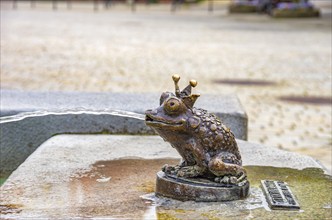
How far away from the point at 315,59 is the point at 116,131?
36.3 ft

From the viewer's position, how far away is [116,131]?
686 cm

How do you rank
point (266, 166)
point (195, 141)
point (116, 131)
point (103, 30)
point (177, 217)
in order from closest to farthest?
point (177, 217), point (195, 141), point (266, 166), point (116, 131), point (103, 30)

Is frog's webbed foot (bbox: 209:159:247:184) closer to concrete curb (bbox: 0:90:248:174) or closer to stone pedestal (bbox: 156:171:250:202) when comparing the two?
stone pedestal (bbox: 156:171:250:202)

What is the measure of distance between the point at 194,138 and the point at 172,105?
0.24 m

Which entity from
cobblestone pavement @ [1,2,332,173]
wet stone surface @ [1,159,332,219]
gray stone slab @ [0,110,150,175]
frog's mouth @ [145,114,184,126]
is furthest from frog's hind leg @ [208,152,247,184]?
cobblestone pavement @ [1,2,332,173]

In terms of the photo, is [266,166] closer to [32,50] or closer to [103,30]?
[32,50]

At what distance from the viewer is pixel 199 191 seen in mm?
4754

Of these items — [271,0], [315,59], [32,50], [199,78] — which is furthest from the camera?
[271,0]

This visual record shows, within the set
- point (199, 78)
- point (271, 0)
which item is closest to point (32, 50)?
point (199, 78)

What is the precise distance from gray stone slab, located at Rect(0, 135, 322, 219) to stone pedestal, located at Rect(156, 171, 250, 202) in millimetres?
319

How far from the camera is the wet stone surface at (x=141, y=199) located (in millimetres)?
4543

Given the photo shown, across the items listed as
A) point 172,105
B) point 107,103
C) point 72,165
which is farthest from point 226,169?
point 107,103

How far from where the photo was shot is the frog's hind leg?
4.78 metres

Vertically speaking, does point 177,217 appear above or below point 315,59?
above
